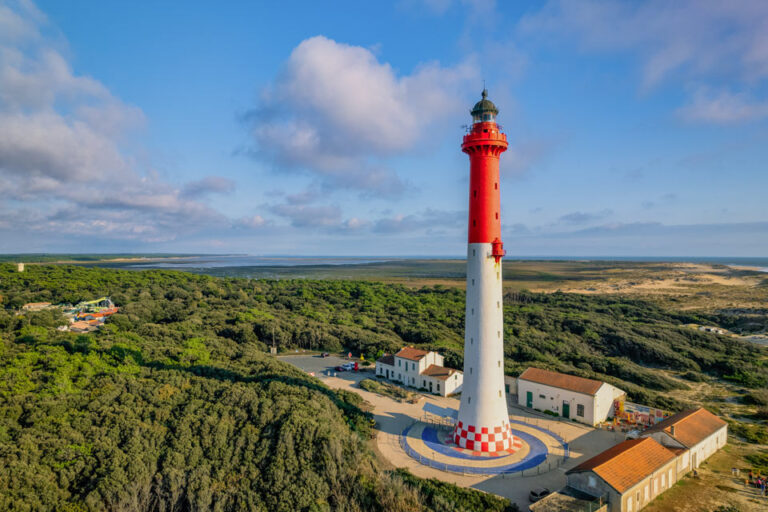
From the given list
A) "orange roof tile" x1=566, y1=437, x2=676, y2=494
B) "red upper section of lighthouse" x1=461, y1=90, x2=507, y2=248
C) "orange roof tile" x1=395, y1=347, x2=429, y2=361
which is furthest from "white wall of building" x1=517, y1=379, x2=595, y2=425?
→ "red upper section of lighthouse" x1=461, y1=90, x2=507, y2=248

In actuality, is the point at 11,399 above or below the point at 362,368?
above

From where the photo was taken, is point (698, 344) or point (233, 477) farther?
point (698, 344)

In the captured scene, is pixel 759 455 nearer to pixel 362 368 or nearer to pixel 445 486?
pixel 445 486

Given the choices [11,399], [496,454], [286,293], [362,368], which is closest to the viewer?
[11,399]

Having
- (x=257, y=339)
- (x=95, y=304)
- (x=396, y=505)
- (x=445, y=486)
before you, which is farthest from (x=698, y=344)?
(x=95, y=304)

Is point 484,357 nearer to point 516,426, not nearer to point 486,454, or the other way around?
point 486,454

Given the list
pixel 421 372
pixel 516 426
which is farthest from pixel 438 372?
pixel 516 426

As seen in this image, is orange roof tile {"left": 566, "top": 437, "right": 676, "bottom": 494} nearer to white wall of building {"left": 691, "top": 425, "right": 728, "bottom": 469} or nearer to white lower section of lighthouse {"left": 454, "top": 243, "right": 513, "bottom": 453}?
white wall of building {"left": 691, "top": 425, "right": 728, "bottom": 469}
